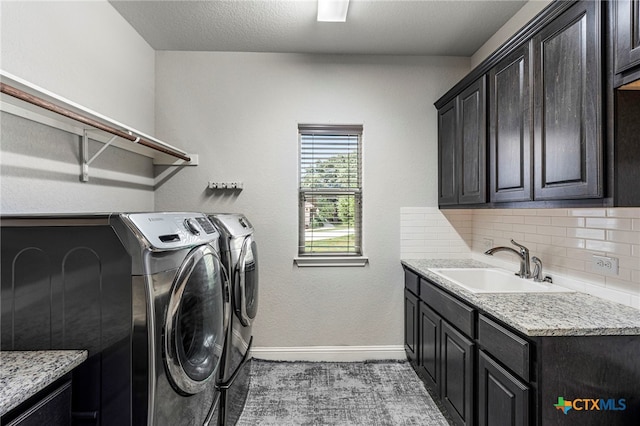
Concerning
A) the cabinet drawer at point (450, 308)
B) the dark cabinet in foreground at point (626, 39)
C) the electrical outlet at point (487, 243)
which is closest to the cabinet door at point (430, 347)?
the cabinet drawer at point (450, 308)

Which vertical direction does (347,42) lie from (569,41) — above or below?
above

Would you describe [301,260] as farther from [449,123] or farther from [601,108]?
[601,108]

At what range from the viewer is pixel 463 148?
2.49m

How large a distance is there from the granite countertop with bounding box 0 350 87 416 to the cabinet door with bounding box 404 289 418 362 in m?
2.19

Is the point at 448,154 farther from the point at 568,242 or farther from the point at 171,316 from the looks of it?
the point at 171,316

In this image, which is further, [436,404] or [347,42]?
[347,42]

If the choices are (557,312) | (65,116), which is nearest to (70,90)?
(65,116)

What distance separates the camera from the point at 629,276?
1.55m

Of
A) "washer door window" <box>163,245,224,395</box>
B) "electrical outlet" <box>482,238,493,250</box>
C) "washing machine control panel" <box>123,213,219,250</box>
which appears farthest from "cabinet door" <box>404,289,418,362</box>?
"washing machine control panel" <box>123,213,219,250</box>

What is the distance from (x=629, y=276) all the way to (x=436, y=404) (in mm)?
1391

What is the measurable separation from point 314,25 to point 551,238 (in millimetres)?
2170

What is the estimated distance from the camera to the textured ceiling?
227 centimetres

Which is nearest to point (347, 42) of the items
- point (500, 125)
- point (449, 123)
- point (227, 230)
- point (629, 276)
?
point (449, 123)

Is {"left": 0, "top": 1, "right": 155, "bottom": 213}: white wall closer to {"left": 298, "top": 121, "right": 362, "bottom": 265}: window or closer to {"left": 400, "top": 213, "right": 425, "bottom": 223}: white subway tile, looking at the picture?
{"left": 298, "top": 121, "right": 362, "bottom": 265}: window
